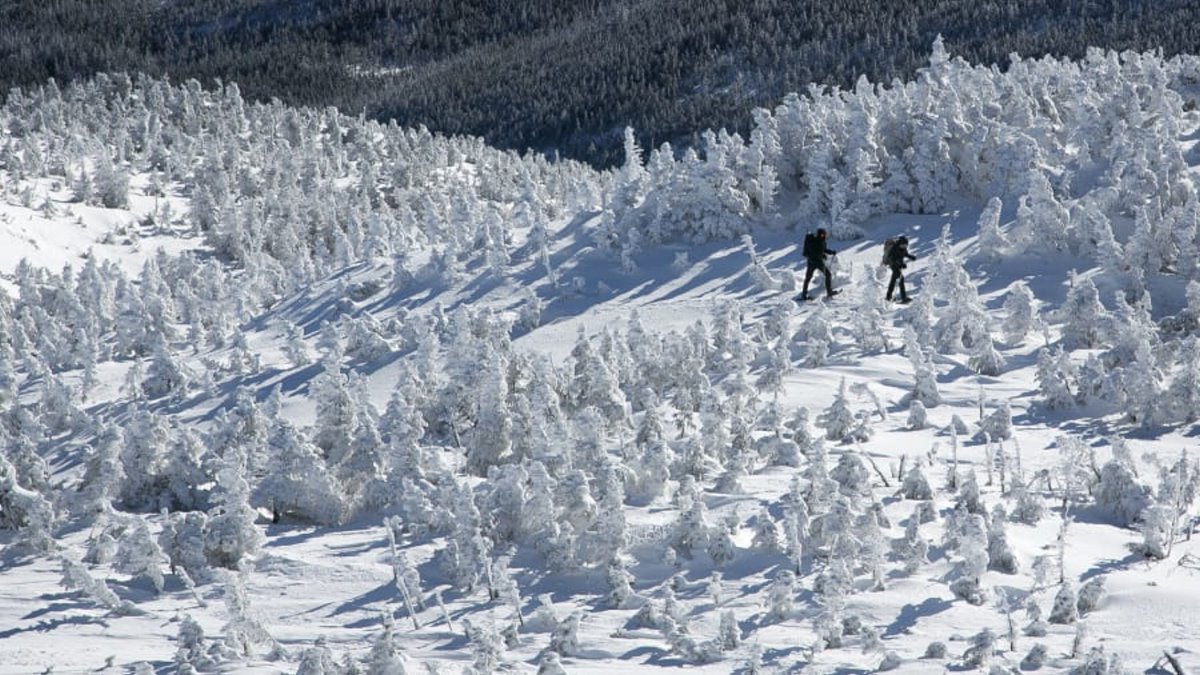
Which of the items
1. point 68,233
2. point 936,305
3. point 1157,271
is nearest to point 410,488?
point 936,305

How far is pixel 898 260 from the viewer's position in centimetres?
1714

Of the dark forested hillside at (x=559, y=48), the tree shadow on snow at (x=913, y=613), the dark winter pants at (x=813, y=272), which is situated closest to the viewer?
the tree shadow on snow at (x=913, y=613)

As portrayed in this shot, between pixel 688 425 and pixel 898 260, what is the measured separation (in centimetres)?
541

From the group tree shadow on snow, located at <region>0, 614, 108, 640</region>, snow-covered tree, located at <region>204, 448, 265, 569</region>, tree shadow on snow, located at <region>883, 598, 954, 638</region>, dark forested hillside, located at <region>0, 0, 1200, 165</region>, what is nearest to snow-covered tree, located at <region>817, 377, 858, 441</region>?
tree shadow on snow, located at <region>883, 598, 954, 638</region>

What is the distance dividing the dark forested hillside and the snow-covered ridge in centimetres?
8883

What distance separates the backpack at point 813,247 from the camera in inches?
681

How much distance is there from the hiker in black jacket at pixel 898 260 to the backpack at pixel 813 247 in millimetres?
899

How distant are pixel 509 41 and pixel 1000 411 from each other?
6618 inches

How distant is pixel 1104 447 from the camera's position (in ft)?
41.4

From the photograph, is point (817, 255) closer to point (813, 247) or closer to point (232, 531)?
point (813, 247)

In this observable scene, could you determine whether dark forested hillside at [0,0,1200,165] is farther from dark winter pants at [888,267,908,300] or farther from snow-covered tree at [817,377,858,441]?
snow-covered tree at [817,377,858,441]

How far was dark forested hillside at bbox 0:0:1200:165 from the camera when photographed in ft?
403

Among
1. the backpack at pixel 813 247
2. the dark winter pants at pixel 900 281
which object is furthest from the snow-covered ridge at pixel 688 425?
the backpack at pixel 813 247

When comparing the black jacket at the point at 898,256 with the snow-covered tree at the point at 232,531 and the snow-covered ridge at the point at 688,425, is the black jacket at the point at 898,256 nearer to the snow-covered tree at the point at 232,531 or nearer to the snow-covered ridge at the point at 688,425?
the snow-covered ridge at the point at 688,425
